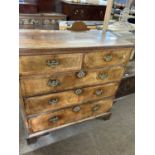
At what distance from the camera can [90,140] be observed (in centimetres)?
156

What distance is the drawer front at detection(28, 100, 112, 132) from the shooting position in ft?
4.35

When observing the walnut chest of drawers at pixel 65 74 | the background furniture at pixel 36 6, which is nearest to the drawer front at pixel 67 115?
the walnut chest of drawers at pixel 65 74

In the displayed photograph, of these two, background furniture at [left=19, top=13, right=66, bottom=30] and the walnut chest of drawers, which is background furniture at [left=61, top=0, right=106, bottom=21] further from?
the walnut chest of drawers

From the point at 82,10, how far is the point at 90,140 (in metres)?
1.84

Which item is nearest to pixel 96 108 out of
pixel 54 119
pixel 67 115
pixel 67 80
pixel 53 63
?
pixel 67 115

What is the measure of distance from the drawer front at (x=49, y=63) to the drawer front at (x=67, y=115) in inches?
16.7

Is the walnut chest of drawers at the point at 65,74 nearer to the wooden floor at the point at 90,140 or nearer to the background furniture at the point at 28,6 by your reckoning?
the wooden floor at the point at 90,140

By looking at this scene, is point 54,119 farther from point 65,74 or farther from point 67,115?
point 65,74

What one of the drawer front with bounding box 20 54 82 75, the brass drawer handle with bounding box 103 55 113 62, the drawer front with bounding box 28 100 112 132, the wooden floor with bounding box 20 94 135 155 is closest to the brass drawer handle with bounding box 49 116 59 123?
the drawer front with bounding box 28 100 112 132

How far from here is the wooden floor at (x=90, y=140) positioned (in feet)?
4.67
